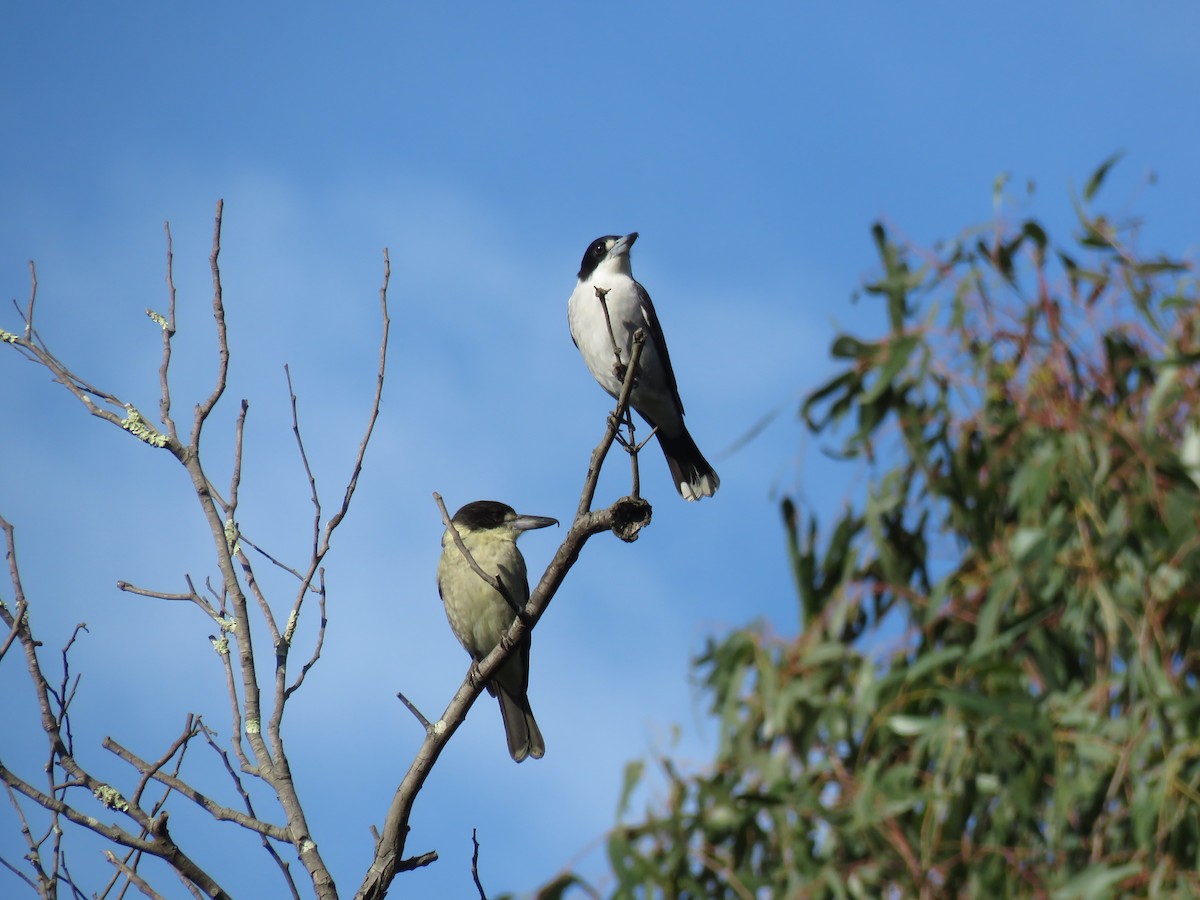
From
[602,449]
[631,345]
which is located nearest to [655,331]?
[631,345]

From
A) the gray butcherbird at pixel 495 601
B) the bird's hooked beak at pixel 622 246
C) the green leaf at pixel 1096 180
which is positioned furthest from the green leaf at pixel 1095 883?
the bird's hooked beak at pixel 622 246

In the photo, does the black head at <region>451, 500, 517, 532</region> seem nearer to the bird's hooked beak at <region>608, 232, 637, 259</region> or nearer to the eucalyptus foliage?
the bird's hooked beak at <region>608, 232, 637, 259</region>

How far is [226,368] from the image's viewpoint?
5.29 m

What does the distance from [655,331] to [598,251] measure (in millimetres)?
878

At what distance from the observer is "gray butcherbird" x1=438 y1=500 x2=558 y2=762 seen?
26.0ft

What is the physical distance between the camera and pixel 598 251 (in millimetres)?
9383

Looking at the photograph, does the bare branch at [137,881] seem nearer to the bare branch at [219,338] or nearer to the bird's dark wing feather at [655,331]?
the bare branch at [219,338]

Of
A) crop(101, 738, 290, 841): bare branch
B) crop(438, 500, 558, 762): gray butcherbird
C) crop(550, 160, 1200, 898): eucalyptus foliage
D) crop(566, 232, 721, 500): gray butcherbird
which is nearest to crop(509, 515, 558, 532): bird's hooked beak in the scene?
crop(438, 500, 558, 762): gray butcherbird

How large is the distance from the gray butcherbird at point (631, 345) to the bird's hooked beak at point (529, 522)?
3.12 feet

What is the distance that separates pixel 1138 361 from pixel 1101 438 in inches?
10.1

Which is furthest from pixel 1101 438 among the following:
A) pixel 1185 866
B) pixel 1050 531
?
pixel 1185 866

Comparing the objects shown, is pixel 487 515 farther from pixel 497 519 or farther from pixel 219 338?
pixel 219 338

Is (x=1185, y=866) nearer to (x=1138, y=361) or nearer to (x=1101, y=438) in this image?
(x=1101, y=438)

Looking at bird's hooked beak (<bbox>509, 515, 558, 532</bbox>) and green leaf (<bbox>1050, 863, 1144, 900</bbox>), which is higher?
bird's hooked beak (<bbox>509, 515, 558, 532</bbox>)
